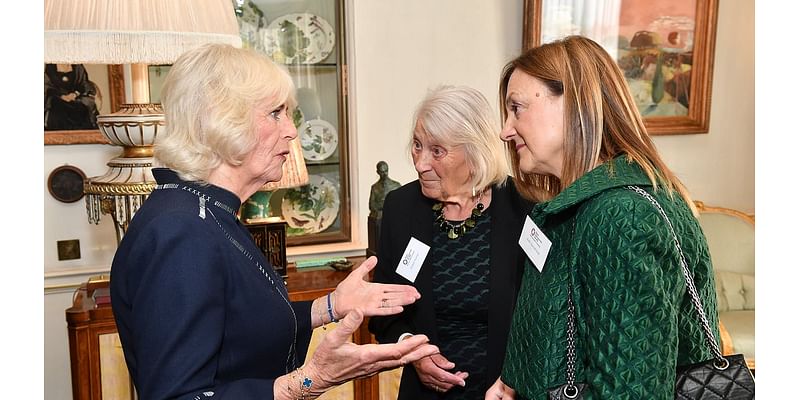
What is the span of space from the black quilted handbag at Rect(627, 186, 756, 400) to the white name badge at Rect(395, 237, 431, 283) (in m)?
1.08

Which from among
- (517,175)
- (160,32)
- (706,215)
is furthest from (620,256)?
(706,215)

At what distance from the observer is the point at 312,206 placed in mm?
4367

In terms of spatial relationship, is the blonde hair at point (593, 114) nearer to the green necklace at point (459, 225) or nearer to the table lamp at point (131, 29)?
the green necklace at point (459, 225)

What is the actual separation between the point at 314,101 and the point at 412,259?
81.3 inches

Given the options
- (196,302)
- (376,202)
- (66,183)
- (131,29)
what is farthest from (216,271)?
(66,183)

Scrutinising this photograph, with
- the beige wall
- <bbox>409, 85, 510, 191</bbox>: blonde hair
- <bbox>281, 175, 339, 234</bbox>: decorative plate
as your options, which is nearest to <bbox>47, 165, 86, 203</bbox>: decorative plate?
the beige wall

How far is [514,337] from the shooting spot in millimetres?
1763

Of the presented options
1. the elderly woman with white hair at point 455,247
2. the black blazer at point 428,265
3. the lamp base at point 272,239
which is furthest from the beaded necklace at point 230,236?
the lamp base at point 272,239

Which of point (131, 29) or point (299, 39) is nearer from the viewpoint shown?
point (131, 29)

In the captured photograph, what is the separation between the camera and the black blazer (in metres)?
2.38

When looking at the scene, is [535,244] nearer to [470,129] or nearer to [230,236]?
[230,236]

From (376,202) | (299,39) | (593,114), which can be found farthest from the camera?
(299,39)
